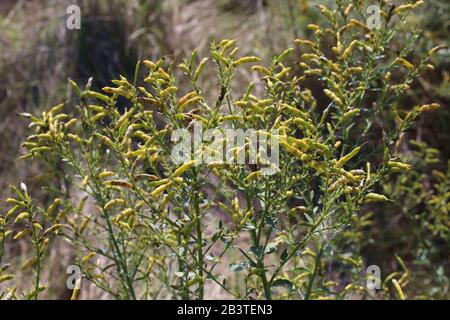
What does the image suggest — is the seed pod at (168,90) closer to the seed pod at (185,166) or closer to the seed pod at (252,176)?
the seed pod at (185,166)

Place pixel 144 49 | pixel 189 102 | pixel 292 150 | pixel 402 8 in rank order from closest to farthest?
pixel 292 150 → pixel 189 102 → pixel 402 8 → pixel 144 49

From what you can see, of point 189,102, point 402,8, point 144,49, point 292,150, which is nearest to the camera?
point 292,150

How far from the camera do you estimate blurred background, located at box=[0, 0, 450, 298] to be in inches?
162

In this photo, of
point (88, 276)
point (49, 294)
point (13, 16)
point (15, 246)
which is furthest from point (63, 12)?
point (88, 276)

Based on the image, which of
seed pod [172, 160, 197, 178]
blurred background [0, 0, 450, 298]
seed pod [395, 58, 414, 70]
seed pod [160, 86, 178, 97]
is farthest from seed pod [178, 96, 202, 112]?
blurred background [0, 0, 450, 298]

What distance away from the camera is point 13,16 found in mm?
5379

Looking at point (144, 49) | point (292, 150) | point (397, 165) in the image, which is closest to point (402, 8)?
point (397, 165)

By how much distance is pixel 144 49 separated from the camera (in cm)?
494

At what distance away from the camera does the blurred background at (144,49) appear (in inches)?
162

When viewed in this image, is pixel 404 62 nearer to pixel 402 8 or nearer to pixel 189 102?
pixel 402 8

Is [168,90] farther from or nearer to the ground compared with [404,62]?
nearer to the ground

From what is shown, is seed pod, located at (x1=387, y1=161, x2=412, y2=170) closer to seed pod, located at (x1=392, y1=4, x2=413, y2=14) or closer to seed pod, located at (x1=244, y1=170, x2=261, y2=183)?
seed pod, located at (x1=244, y1=170, x2=261, y2=183)
